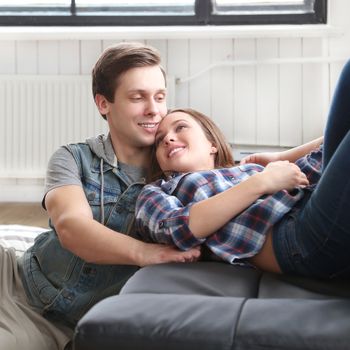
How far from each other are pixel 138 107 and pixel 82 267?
0.40 meters

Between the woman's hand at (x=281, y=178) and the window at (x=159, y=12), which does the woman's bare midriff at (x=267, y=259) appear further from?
the window at (x=159, y=12)

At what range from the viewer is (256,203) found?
→ 1.13 m

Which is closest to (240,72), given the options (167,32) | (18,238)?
(167,32)

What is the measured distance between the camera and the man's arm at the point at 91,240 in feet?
3.69

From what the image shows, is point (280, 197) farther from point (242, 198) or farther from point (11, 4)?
point (11, 4)

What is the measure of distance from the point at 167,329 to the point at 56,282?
63cm

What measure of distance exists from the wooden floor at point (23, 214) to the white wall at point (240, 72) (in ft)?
0.67

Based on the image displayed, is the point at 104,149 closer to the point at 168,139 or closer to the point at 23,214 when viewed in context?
the point at 168,139

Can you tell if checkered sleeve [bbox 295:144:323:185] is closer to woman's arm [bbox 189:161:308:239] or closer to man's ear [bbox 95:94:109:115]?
woman's arm [bbox 189:161:308:239]

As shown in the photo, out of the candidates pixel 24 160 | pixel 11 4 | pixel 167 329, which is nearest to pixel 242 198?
pixel 167 329

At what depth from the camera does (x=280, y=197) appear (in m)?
1.13

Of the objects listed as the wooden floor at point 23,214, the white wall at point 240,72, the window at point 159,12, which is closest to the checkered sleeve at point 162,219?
the wooden floor at point 23,214

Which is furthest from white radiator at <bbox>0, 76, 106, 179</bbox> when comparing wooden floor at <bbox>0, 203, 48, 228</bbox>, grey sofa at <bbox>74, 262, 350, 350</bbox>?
grey sofa at <bbox>74, 262, 350, 350</bbox>

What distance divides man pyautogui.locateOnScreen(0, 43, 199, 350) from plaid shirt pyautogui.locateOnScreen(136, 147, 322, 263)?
0.04m
